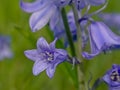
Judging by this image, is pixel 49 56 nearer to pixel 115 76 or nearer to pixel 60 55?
pixel 60 55

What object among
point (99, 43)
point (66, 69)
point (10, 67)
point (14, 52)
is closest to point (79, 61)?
point (99, 43)

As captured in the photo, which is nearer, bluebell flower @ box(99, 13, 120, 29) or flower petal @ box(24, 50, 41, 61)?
flower petal @ box(24, 50, 41, 61)

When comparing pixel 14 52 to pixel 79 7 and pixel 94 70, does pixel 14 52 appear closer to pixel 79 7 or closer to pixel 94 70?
pixel 94 70

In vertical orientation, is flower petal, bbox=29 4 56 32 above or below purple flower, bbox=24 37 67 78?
above

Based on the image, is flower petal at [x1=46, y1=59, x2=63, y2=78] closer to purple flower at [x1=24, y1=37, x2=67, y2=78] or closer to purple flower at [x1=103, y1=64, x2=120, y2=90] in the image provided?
purple flower at [x1=24, y1=37, x2=67, y2=78]

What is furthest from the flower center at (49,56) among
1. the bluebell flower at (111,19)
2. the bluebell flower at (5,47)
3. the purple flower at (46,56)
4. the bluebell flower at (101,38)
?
the bluebell flower at (111,19)

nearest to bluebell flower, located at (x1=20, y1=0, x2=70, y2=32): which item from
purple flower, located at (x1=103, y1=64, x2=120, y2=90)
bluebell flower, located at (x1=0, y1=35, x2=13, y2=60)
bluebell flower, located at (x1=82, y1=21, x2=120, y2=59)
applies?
bluebell flower, located at (x1=82, y1=21, x2=120, y2=59)
